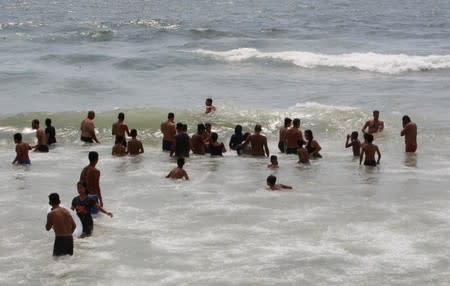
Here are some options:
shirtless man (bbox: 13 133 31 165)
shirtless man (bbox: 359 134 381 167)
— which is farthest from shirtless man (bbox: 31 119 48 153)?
shirtless man (bbox: 359 134 381 167)

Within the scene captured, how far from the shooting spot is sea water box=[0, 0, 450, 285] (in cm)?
1093

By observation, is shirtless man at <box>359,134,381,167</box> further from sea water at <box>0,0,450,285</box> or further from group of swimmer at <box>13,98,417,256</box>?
sea water at <box>0,0,450,285</box>

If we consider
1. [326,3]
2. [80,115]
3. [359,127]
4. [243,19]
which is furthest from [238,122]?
[326,3]

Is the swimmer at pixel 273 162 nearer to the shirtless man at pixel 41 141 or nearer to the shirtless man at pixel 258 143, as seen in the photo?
the shirtless man at pixel 258 143

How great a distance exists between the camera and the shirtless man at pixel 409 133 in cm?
1830

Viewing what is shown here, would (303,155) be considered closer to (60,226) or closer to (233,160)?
(233,160)

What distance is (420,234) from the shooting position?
39.4 feet

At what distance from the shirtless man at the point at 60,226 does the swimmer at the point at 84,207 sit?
74 cm

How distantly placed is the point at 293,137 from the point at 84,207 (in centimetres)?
772

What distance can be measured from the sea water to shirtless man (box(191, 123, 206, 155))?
0.48 meters

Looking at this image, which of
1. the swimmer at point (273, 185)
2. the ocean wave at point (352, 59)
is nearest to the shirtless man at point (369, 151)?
the swimmer at point (273, 185)

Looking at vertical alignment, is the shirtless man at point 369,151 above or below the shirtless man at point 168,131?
below

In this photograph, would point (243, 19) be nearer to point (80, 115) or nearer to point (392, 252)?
point (80, 115)

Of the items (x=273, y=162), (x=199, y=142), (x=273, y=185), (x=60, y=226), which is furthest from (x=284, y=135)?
(x=60, y=226)
